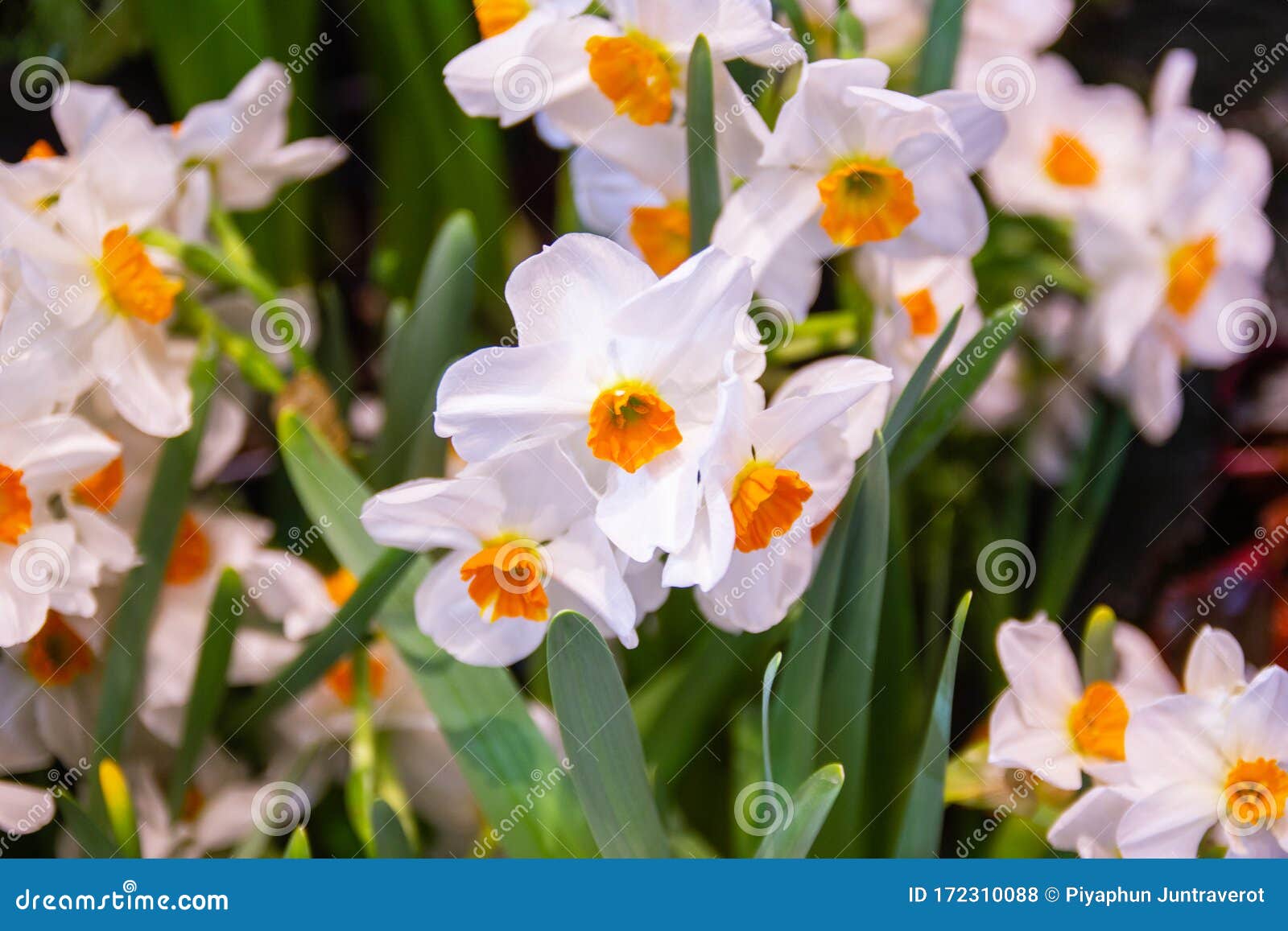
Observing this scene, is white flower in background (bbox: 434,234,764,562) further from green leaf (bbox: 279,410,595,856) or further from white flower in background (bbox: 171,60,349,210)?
white flower in background (bbox: 171,60,349,210)

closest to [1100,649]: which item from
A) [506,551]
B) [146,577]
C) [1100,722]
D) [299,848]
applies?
→ [1100,722]

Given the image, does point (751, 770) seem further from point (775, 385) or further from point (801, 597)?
point (775, 385)

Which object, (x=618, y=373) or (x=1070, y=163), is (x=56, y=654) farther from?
(x=1070, y=163)

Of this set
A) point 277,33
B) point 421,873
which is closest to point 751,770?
point 421,873

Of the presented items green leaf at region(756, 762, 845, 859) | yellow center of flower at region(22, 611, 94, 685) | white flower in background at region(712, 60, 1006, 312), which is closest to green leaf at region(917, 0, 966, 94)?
white flower in background at region(712, 60, 1006, 312)

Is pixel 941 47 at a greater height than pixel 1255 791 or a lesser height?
greater
